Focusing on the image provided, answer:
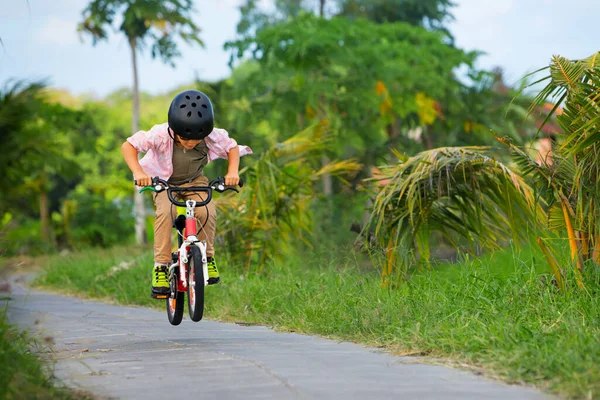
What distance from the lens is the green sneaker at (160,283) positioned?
26.0 ft

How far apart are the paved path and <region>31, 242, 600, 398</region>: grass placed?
0.24 m

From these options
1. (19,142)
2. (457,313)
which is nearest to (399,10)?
(19,142)

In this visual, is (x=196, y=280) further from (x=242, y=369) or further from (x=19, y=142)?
(x=19, y=142)

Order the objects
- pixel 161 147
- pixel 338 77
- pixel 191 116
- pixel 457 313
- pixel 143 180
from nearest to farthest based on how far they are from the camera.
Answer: pixel 457 313, pixel 191 116, pixel 143 180, pixel 161 147, pixel 338 77

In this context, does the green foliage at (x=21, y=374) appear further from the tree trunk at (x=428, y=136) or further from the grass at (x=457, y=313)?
the tree trunk at (x=428, y=136)

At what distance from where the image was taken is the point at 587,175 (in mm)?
7582

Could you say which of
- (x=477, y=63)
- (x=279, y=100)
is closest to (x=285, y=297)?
(x=279, y=100)

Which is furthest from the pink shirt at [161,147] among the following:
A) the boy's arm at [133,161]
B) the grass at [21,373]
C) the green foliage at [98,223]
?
the green foliage at [98,223]

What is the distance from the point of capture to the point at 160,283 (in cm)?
796

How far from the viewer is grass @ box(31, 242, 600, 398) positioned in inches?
211

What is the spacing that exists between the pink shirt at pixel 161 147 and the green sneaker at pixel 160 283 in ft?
2.68

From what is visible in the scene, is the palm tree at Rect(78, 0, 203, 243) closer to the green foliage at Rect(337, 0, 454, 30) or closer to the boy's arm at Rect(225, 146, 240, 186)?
the green foliage at Rect(337, 0, 454, 30)

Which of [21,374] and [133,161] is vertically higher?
[133,161]

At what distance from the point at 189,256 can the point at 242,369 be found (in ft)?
6.47
